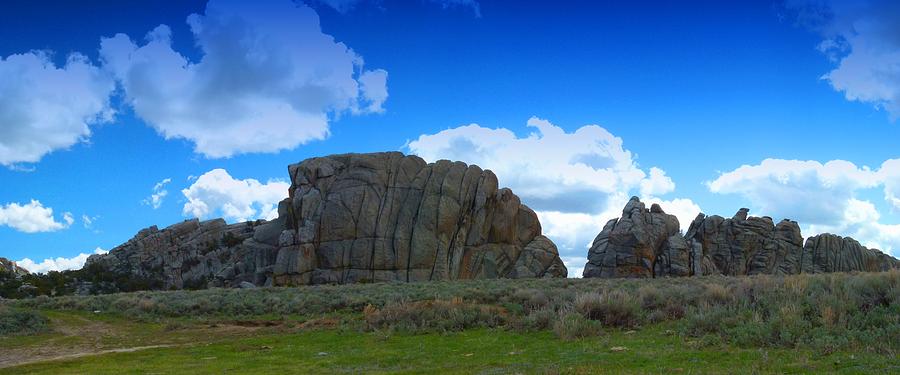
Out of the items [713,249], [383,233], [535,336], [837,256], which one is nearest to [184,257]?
[383,233]

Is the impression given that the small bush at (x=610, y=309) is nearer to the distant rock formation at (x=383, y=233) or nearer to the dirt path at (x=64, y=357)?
the dirt path at (x=64, y=357)

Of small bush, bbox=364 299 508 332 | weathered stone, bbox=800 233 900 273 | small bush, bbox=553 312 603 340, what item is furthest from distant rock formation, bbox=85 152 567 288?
small bush, bbox=553 312 603 340

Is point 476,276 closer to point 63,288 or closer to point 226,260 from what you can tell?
point 226,260

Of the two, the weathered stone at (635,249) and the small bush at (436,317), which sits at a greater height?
the weathered stone at (635,249)

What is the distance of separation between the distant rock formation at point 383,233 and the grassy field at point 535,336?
126 feet

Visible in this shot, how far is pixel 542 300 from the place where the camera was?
28.3 meters

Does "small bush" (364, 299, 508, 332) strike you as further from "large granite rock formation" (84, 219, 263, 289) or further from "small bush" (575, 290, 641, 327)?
"large granite rock formation" (84, 219, 263, 289)

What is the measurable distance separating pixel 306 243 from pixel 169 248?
94.4 feet

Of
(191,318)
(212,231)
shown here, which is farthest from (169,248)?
(191,318)

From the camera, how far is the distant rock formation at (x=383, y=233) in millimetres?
73562

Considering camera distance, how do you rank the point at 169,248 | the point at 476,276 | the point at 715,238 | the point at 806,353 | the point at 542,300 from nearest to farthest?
the point at 806,353 → the point at 542,300 → the point at 476,276 → the point at 715,238 → the point at 169,248

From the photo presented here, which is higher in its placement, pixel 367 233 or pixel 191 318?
pixel 367 233

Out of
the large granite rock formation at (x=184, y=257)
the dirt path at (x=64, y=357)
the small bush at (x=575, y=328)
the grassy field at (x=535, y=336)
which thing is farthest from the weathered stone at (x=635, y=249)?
the dirt path at (x=64, y=357)

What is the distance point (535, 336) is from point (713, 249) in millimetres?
69074
